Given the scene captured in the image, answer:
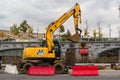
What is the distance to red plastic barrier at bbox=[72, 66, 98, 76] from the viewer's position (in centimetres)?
3069

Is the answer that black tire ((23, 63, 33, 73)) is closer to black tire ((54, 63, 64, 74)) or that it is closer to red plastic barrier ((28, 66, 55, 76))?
red plastic barrier ((28, 66, 55, 76))

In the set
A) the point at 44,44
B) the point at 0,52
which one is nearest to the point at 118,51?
the point at 0,52

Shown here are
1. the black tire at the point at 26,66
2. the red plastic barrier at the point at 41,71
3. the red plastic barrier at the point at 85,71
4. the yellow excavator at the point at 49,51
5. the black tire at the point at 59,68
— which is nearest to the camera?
the red plastic barrier at the point at 85,71

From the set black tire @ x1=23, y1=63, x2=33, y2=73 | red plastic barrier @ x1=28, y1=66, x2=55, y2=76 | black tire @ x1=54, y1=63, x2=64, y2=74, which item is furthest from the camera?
black tire @ x1=23, y1=63, x2=33, y2=73

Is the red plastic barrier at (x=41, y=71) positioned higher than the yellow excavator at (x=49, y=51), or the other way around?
the yellow excavator at (x=49, y=51)

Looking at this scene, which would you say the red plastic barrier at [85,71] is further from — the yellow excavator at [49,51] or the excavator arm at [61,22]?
the excavator arm at [61,22]

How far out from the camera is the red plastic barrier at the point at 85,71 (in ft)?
101

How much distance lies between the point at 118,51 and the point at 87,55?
7009 mm

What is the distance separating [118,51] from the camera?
237 feet

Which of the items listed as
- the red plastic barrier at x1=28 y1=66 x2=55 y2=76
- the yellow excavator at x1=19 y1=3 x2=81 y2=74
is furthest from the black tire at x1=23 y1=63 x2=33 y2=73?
the red plastic barrier at x1=28 y1=66 x2=55 y2=76

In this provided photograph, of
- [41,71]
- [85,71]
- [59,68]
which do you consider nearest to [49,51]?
[59,68]

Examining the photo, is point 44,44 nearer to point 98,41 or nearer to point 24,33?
point 98,41

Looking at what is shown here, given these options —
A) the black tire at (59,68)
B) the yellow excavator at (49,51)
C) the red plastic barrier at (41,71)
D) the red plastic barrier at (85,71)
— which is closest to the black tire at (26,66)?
the yellow excavator at (49,51)

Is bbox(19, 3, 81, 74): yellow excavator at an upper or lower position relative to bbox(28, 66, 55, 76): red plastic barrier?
upper
